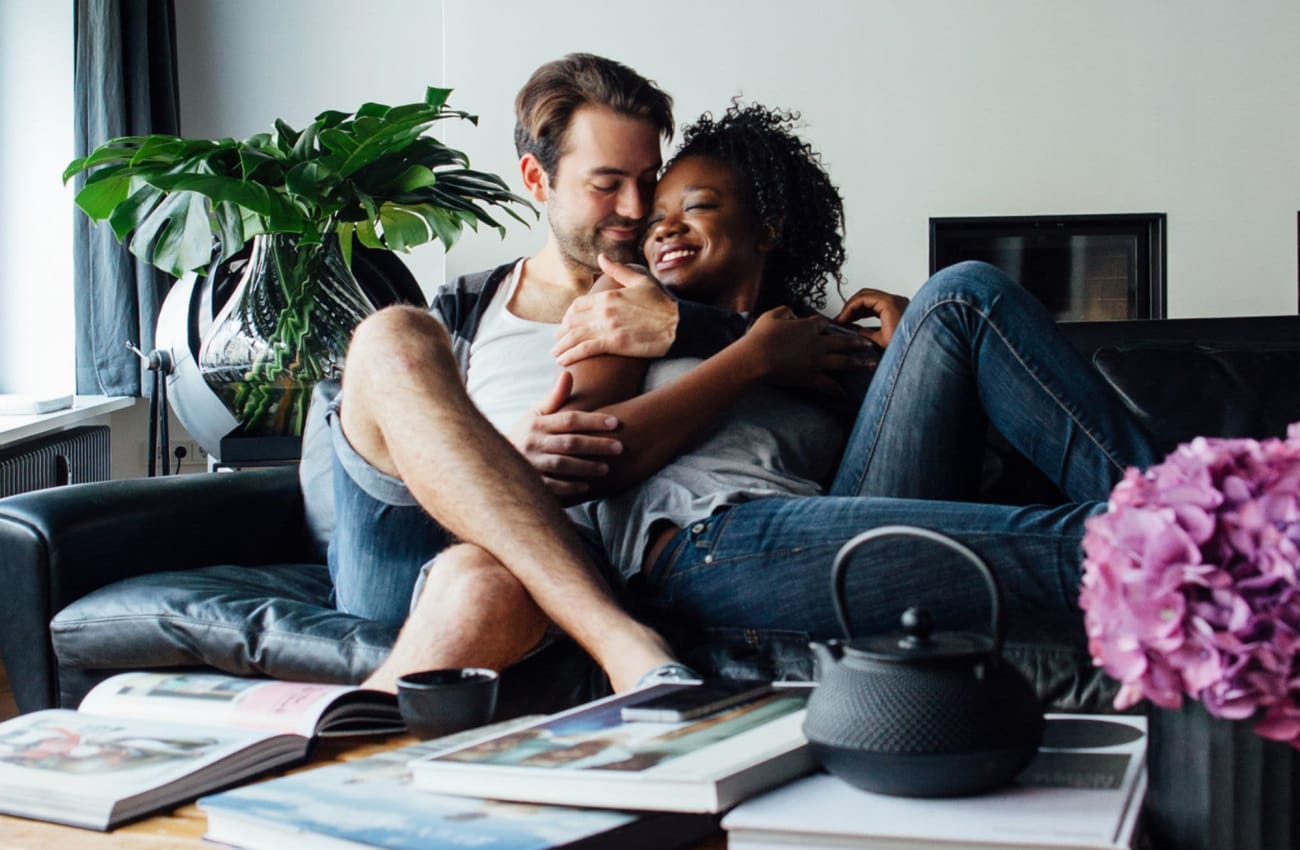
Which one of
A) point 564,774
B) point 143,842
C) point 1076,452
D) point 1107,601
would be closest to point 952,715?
point 1107,601

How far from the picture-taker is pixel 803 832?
2.31 ft

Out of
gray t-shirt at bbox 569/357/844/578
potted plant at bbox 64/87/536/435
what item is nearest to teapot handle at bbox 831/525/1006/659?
gray t-shirt at bbox 569/357/844/578

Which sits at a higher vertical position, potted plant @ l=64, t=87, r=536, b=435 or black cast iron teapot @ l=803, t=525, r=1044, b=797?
potted plant @ l=64, t=87, r=536, b=435

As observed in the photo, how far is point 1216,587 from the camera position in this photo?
64 cm

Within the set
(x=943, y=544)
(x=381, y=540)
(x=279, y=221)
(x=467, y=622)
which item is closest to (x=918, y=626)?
(x=943, y=544)

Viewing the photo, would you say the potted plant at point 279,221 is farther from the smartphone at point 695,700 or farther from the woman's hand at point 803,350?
the smartphone at point 695,700

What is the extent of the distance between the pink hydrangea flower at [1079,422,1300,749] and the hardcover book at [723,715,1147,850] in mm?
77

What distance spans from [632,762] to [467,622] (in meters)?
0.62

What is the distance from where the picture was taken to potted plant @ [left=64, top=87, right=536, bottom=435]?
98.7 inches

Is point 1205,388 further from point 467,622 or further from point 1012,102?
point 1012,102

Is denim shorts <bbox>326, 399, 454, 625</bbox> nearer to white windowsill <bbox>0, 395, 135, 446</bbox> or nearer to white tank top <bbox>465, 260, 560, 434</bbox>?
white tank top <bbox>465, 260, 560, 434</bbox>

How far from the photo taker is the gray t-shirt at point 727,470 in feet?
5.46

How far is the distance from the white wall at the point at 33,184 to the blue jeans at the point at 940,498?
319 cm

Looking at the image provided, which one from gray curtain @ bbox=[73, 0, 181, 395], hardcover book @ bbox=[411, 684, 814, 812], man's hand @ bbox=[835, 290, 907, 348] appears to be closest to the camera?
hardcover book @ bbox=[411, 684, 814, 812]
